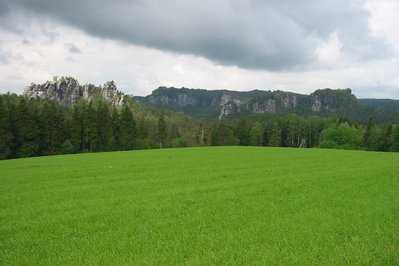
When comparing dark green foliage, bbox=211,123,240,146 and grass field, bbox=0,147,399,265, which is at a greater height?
grass field, bbox=0,147,399,265

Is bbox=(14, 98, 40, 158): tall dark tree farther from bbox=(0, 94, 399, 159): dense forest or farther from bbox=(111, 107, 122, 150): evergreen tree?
bbox=(111, 107, 122, 150): evergreen tree

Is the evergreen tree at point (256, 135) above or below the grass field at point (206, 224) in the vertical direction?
below

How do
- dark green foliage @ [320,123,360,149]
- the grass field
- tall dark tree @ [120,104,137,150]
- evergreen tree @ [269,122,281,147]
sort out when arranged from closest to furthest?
the grass field, tall dark tree @ [120,104,137,150], dark green foliage @ [320,123,360,149], evergreen tree @ [269,122,281,147]

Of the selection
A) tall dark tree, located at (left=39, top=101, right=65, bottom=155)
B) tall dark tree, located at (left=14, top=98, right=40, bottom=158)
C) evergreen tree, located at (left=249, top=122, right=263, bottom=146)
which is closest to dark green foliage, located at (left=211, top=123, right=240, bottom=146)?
evergreen tree, located at (left=249, top=122, right=263, bottom=146)

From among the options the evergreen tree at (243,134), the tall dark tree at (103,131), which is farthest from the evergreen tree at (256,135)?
the tall dark tree at (103,131)

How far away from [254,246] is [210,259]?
1363 mm

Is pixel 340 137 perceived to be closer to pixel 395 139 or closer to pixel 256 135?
pixel 395 139

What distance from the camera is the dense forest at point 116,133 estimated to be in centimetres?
7325

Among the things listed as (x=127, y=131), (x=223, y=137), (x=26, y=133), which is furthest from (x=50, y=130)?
(x=223, y=137)

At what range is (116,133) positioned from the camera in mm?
92562

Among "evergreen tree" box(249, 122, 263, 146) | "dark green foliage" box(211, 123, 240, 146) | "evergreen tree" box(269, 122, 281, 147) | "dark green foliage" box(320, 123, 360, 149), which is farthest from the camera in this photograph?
"evergreen tree" box(269, 122, 281, 147)

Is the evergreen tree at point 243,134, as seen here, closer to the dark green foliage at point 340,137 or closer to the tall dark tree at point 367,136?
the dark green foliage at point 340,137

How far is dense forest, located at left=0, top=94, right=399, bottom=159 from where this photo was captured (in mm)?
73250

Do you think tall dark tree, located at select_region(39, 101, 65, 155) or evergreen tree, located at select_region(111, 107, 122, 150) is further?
evergreen tree, located at select_region(111, 107, 122, 150)
